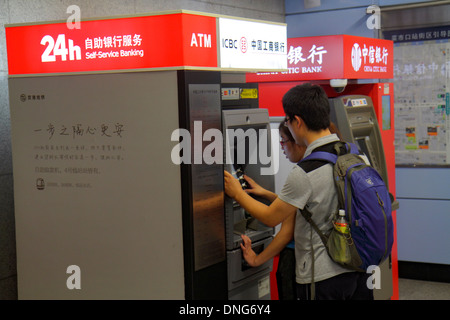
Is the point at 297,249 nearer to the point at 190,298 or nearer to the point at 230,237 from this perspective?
the point at 230,237

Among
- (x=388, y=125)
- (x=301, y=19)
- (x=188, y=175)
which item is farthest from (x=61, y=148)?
(x=301, y=19)

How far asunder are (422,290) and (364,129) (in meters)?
1.85

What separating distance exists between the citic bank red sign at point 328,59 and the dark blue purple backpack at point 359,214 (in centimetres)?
133

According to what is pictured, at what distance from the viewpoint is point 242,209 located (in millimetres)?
2797

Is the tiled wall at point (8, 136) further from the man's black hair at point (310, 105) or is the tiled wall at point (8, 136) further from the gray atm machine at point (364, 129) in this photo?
the gray atm machine at point (364, 129)

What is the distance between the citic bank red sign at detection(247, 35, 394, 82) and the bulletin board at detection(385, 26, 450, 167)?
1.32 m

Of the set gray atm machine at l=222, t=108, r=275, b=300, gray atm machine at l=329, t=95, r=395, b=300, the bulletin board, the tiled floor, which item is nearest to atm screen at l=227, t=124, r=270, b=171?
gray atm machine at l=222, t=108, r=275, b=300

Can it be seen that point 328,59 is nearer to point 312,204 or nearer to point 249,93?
point 249,93

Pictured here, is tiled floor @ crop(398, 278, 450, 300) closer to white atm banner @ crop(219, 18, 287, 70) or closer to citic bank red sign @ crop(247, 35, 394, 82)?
citic bank red sign @ crop(247, 35, 394, 82)

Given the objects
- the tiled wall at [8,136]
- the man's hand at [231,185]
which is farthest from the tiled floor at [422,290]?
the tiled wall at [8,136]

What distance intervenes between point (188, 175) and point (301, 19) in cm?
350

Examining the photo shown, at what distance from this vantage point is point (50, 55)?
8.02 ft

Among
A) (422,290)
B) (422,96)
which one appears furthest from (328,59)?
(422,290)

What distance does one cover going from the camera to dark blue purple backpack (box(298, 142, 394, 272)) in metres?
2.31
